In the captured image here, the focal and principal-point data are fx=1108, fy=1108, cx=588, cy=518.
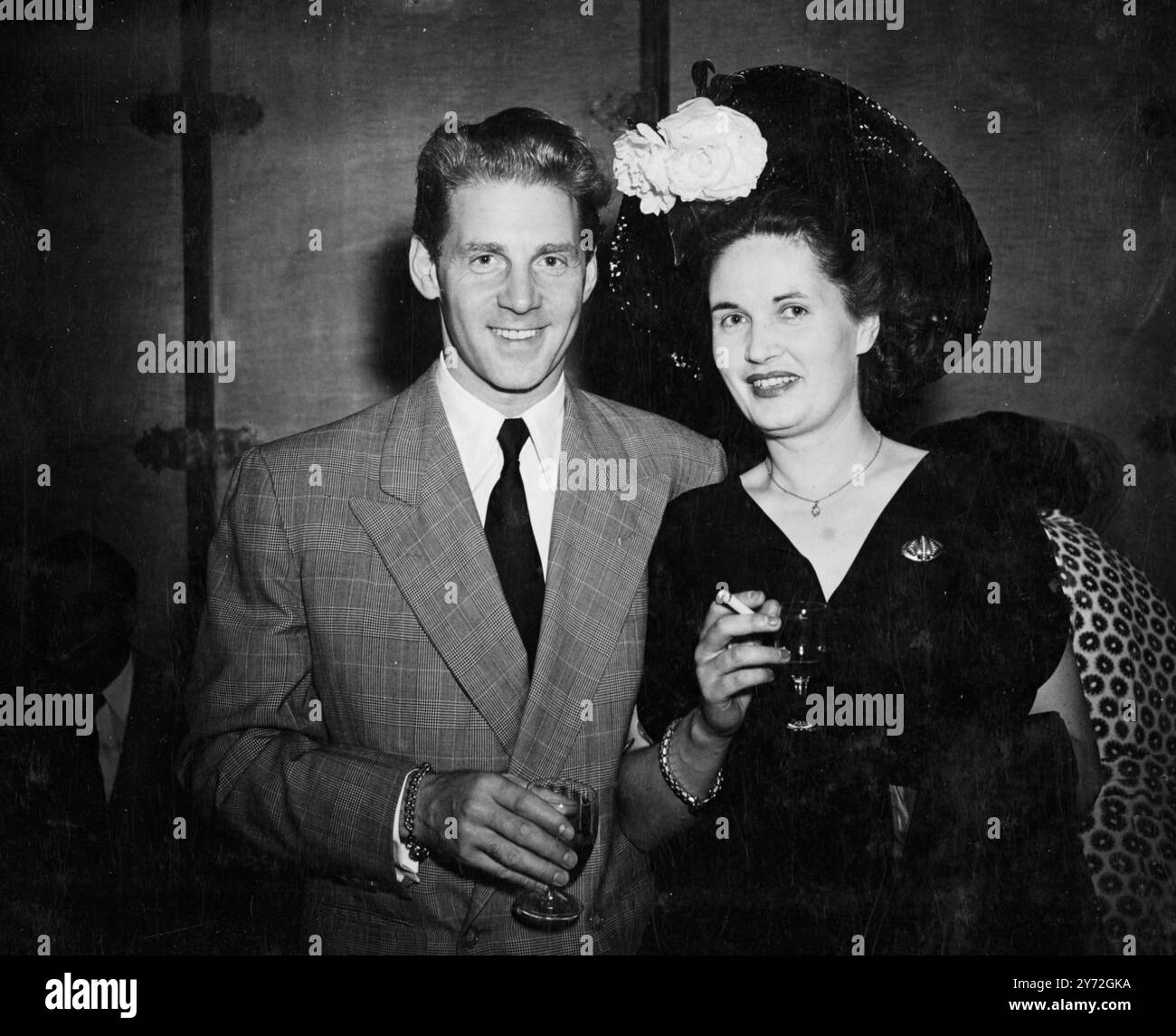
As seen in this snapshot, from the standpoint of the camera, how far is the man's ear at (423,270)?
2230mm

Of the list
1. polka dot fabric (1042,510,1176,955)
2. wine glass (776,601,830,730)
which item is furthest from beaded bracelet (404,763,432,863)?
polka dot fabric (1042,510,1176,955)

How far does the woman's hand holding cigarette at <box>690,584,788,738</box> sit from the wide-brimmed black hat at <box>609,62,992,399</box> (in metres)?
0.54

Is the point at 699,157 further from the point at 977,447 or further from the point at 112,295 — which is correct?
the point at 112,295

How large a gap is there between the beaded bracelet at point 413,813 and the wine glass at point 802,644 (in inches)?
28.0

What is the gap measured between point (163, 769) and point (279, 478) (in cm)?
75

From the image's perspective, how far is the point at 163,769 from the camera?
2400mm

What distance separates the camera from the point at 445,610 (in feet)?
6.92

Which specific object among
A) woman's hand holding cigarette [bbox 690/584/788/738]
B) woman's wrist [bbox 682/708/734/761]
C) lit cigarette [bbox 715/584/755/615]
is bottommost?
woman's wrist [bbox 682/708/734/761]

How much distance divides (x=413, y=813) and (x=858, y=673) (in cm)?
92

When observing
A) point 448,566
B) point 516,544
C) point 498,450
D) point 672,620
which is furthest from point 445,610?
point 672,620

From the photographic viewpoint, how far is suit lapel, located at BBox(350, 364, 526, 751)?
2.11 m

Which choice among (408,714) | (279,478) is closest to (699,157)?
(279,478)

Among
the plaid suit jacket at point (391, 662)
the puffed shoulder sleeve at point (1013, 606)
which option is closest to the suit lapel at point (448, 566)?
the plaid suit jacket at point (391, 662)

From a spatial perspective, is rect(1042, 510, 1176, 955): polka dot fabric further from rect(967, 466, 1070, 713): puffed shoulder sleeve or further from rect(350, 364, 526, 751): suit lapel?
rect(350, 364, 526, 751): suit lapel
